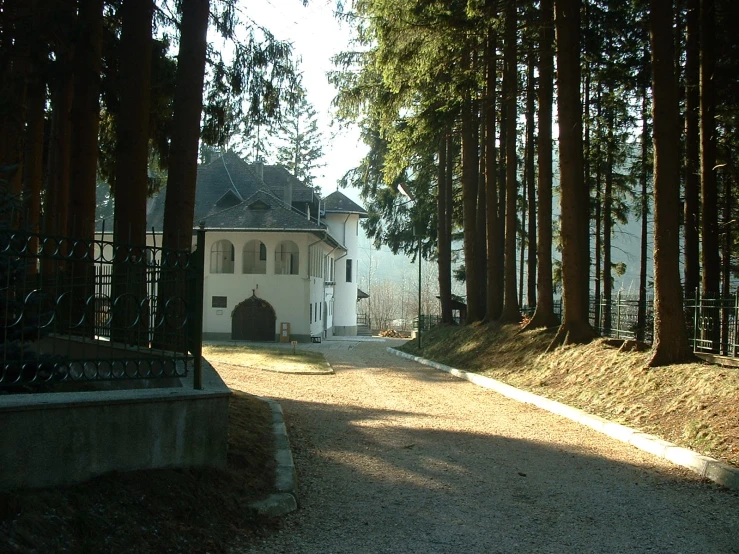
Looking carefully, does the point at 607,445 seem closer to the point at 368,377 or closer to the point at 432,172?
the point at 368,377

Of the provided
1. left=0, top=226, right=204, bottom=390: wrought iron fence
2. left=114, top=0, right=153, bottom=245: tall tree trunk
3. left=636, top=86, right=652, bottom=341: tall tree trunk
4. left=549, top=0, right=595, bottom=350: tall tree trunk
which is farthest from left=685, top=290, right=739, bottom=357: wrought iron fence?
left=0, top=226, right=204, bottom=390: wrought iron fence

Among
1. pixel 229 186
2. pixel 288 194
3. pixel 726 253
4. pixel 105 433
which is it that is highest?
pixel 229 186

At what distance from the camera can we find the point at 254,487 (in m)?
5.96

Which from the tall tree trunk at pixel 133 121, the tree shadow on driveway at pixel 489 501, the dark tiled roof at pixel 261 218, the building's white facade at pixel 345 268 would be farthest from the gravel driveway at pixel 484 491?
the building's white facade at pixel 345 268

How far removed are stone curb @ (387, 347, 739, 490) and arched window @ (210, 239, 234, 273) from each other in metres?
28.8

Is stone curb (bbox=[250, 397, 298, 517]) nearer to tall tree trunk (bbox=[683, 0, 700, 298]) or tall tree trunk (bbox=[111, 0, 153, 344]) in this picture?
tall tree trunk (bbox=[111, 0, 153, 344])

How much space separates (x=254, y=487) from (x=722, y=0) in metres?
15.8

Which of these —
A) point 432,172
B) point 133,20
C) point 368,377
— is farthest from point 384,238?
point 133,20

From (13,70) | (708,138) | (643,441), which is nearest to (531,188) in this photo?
(708,138)

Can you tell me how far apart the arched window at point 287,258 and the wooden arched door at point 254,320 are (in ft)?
6.77

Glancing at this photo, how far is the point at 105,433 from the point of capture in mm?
5062

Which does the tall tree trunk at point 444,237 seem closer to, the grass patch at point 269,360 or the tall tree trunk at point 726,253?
the grass patch at point 269,360

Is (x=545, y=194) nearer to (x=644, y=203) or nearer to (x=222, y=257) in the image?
(x=644, y=203)

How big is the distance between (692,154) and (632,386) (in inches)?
354
